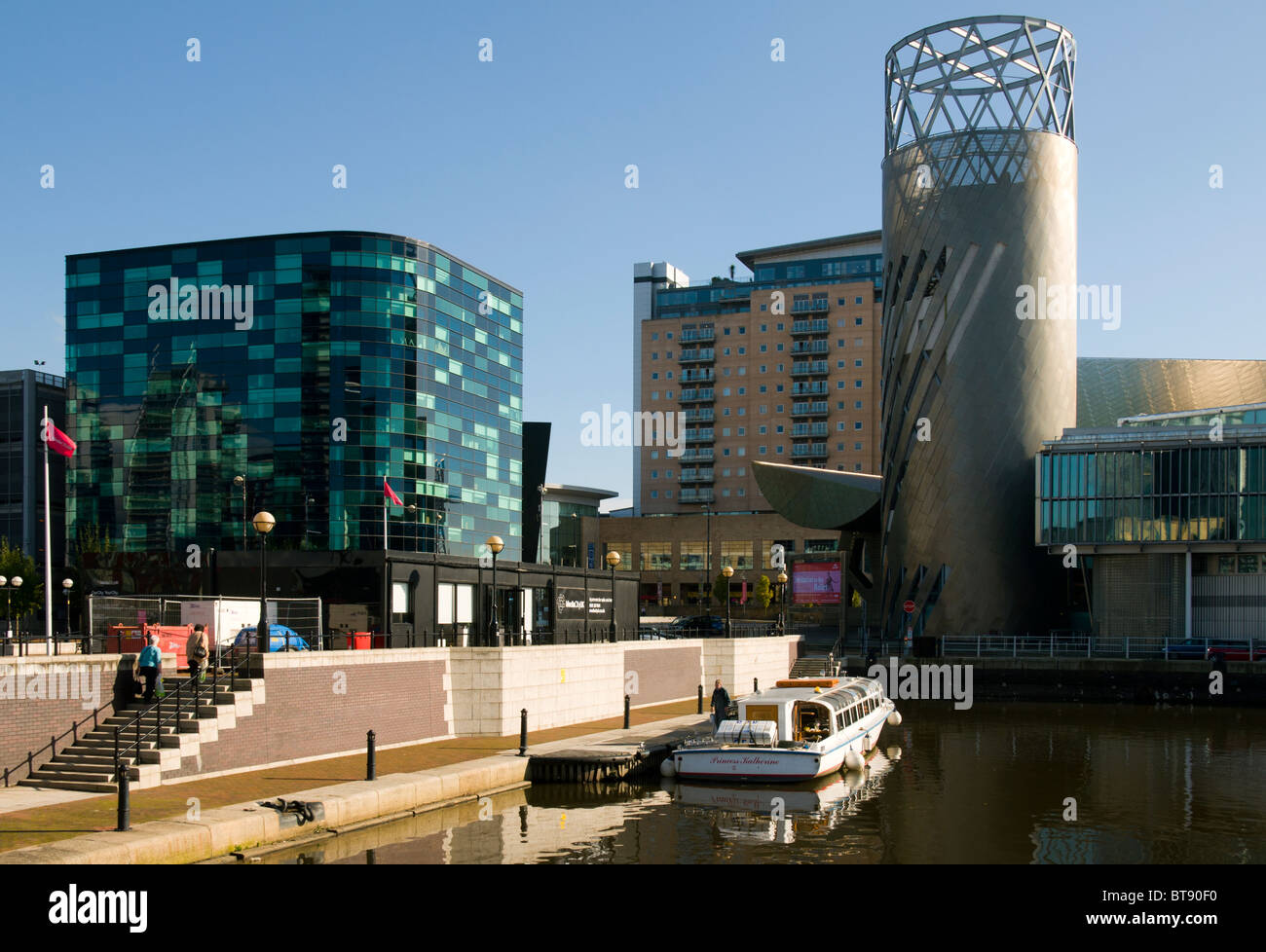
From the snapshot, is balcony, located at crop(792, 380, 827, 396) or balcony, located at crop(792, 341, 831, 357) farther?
balcony, located at crop(792, 380, 827, 396)

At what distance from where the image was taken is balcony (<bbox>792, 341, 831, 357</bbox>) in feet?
539

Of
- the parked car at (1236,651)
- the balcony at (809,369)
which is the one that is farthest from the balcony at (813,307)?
the parked car at (1236,651)

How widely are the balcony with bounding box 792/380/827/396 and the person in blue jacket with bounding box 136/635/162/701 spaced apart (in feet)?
475

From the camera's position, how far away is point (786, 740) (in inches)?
1223

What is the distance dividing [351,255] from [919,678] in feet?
189

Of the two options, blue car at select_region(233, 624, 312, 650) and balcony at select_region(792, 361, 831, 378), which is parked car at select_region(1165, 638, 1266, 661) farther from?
balcony at select_region(792, 361, 831, 378)

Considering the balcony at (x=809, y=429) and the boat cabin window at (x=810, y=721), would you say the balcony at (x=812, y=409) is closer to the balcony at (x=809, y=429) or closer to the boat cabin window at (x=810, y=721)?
the balcony at (x=809, y=429)

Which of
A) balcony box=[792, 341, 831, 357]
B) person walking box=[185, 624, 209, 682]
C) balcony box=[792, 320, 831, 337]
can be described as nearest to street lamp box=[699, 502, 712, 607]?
balcony box=[792, 341, 831, 357]
